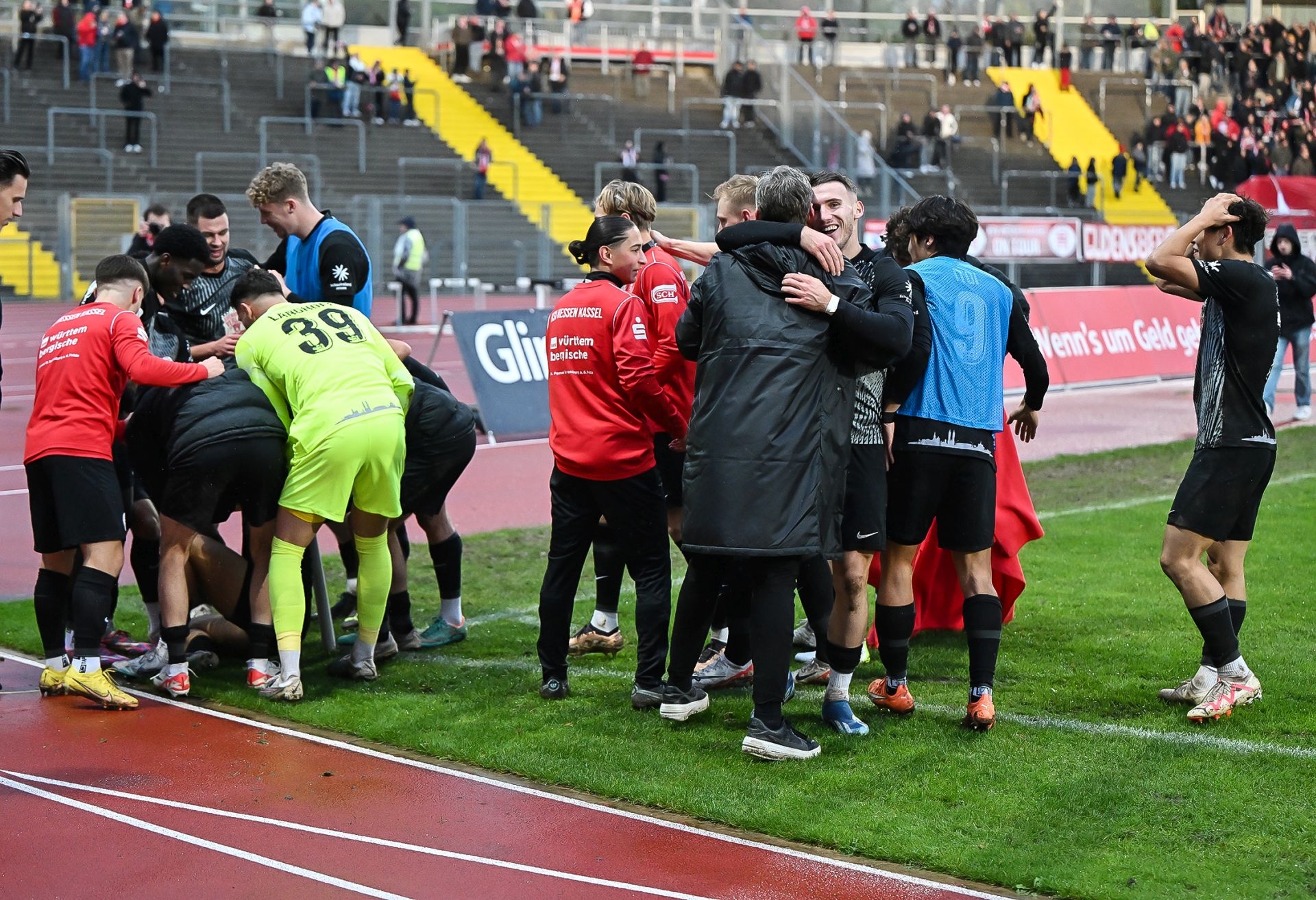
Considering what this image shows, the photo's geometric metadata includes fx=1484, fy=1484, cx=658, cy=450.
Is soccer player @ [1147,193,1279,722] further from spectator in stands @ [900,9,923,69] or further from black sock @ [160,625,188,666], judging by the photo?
spectator in stands @ [900,9,923,69]

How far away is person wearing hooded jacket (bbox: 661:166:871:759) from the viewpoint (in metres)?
5.41

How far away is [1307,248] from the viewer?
2903 centimetres

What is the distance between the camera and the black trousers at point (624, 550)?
21.0 ft

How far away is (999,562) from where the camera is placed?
23.9 feet

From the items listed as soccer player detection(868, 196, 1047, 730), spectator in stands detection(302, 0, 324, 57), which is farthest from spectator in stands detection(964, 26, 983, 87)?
soccer player detection(868, 196, 1047, 730)

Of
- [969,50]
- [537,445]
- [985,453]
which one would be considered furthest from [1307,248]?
[985,453]

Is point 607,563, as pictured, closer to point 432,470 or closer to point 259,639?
point 432,470

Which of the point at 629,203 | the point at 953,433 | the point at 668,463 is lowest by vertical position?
the point at 668,463

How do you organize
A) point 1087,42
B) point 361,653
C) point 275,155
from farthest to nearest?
point 1087,42 → point 275,155 → point 361,653

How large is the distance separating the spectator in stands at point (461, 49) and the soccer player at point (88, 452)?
3140 cm

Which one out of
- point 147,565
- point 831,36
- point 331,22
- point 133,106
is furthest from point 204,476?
point 831,36

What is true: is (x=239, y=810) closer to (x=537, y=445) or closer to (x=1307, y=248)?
(x=537, y=445)

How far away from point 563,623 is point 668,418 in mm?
1034

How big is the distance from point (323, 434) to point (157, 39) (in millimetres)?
28067
